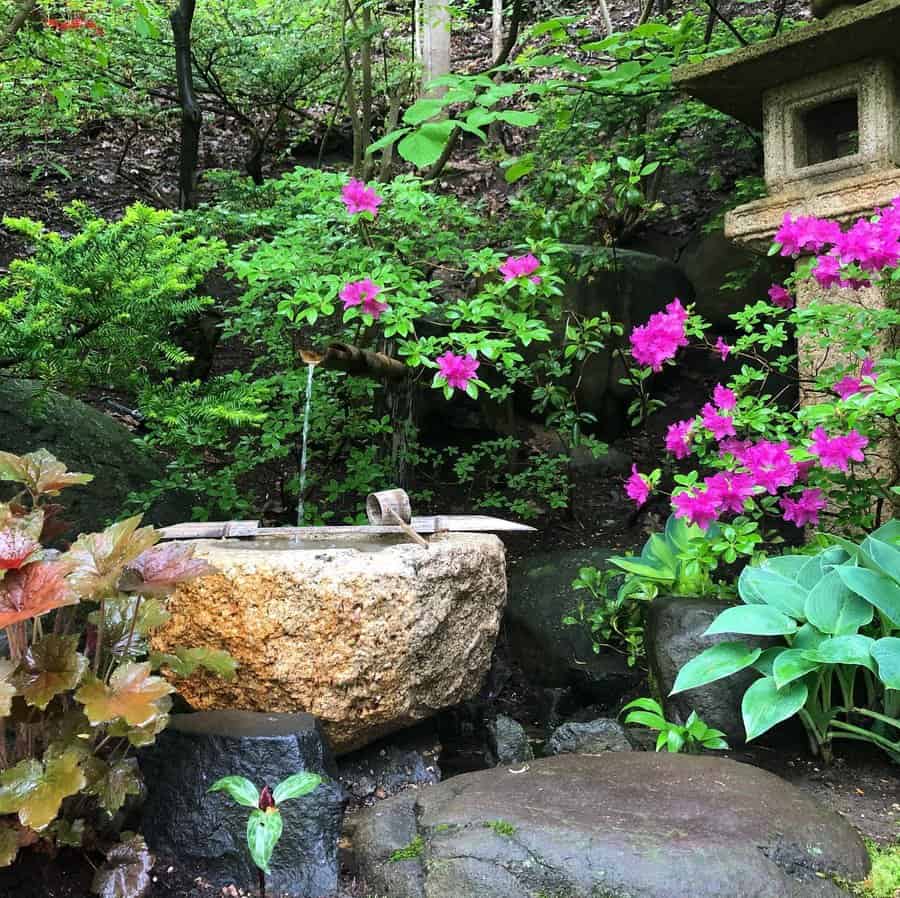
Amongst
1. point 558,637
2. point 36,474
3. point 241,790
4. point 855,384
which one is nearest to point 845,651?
point 855,384

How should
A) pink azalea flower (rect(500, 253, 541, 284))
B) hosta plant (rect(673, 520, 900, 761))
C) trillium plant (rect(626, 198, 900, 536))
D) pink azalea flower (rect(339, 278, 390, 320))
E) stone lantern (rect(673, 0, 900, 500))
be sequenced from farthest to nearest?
stone lantern (rect(673, 0, 900, 500)), pink azalea flower (rect(500, 253, 541, 284)), pink azalea flower (rect(339, 278, 390, 320)), trillium plant (rect(626, 198, 900, 536)), hosta plant (rect(673, 520, 900, 761))

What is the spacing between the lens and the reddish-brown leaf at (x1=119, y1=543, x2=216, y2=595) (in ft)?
6.19

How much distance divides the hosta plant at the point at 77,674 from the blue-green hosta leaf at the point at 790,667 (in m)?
1.43

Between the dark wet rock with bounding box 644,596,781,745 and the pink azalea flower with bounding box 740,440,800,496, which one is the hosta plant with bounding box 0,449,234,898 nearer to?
the dark wet rock with bounding box 644,596,781,745

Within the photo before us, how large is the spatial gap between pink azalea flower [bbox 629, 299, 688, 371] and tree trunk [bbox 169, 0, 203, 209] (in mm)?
3589

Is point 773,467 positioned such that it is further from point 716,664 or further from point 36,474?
point 36,474

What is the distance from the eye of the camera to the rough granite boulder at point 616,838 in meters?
1.66

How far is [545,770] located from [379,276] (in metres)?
1.93

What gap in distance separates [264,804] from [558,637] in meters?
2.14

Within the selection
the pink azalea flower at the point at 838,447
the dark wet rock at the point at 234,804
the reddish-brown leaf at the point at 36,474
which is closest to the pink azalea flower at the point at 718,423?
the pink azalea flower at the point at 838,447

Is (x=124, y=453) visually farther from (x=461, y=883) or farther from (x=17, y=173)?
(x=17, y=173)

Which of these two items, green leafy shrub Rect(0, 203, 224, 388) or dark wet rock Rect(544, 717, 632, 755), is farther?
dark wet rock Rect(544, 717, 632, 755)

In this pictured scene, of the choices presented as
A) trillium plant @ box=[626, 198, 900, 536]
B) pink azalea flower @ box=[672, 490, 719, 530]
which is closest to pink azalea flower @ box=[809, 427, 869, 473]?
trillium plant @ box=[626, 198, 900, 536]

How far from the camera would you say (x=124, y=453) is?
155 inches
